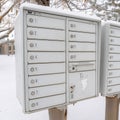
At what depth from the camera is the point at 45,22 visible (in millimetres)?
671

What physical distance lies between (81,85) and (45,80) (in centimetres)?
19

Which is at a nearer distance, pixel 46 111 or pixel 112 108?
pixel 112 108

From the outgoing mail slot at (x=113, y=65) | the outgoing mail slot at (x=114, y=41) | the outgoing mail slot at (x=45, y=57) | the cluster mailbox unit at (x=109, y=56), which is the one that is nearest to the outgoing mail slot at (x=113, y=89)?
the cluster mailbox unit at (x=109, y=56)

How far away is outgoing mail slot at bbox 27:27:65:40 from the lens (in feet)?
2.10

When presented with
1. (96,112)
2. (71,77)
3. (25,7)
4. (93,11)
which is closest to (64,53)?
(71,77)

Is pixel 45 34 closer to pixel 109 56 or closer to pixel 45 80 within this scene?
pixel 45 80

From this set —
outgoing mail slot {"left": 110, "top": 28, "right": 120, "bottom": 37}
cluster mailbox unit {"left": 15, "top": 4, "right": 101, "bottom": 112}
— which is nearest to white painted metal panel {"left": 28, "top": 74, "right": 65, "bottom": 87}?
cluster mailbox unit {"left": 15, "top": 4, "right": 101, "bottom": 112}

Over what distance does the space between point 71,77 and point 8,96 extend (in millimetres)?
1291

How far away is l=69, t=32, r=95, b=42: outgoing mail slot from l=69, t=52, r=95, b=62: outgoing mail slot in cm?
6

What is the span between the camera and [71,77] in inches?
30.3

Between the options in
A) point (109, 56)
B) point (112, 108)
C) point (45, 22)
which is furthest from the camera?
point (112, 108)

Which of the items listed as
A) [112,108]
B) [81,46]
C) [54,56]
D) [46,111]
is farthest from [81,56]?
[46,111]

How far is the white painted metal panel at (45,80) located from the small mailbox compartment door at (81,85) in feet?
0.18

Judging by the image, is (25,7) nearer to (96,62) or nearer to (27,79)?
(27,79)
